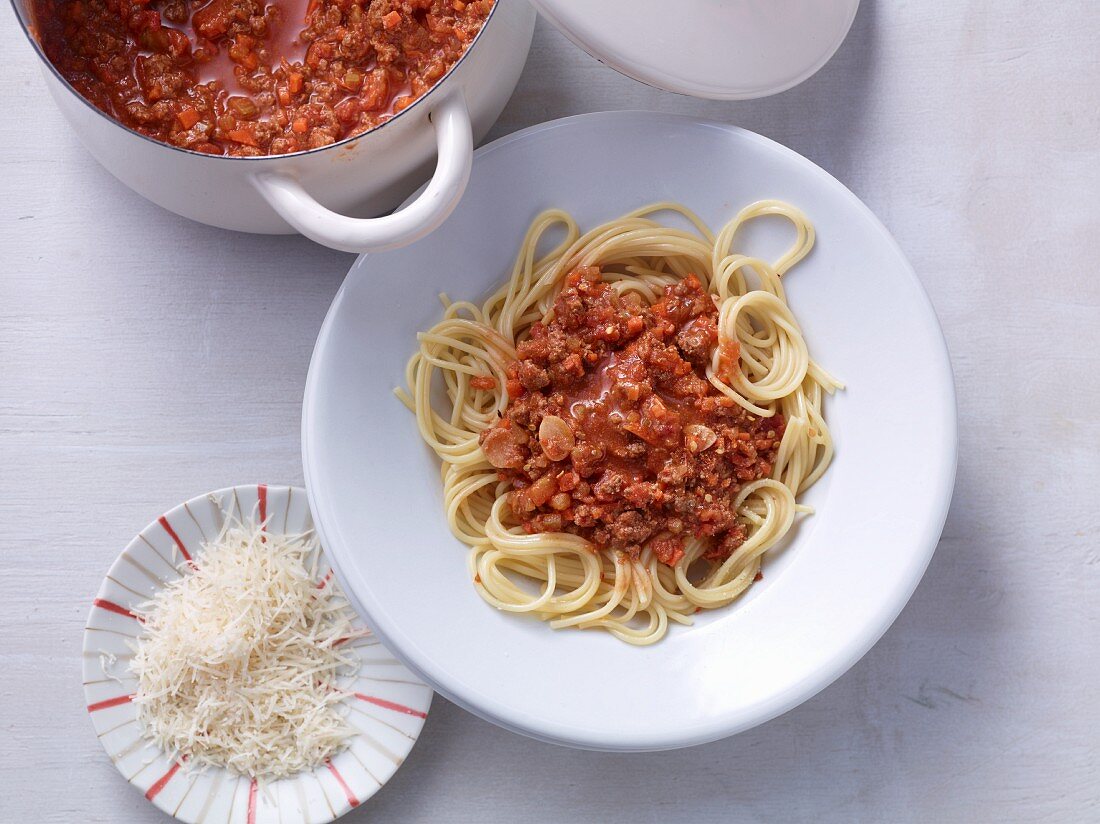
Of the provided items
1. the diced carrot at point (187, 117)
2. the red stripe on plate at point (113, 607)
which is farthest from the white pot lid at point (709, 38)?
the red stripe on plate at point (113, 607)

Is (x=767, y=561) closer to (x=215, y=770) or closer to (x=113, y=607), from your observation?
(x=215, y=770)

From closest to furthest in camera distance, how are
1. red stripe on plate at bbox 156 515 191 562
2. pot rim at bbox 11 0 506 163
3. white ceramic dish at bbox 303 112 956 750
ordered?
pot rim at bbox 11 0 506 163
white ceramic dish at bbox 303 112 956 750
red stripe on plate at bbox 156 515 191 562

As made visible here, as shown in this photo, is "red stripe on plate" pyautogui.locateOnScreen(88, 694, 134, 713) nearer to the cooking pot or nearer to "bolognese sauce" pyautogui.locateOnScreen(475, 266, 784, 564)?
"bolognese sauce" pyautogui.locateOnScreen(475, 266, 784, 564)

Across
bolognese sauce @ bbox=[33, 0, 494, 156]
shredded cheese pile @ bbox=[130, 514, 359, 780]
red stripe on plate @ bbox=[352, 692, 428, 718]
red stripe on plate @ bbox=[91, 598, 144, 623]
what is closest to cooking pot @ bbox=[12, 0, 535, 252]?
bolognese sauce @ bbox=[33, 0, 494, 156]

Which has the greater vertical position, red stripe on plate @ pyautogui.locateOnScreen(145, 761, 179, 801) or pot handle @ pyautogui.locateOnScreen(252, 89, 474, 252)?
pot handle @ pyautogui.locateOnScreen(252, 89, 474, 252)

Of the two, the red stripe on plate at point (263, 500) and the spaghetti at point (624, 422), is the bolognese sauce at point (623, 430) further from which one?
the red stripe on plate at point (263, 500)

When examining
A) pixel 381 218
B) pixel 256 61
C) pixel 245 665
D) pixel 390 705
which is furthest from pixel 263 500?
pixel 256 61

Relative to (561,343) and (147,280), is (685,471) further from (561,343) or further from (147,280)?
(147,280)
